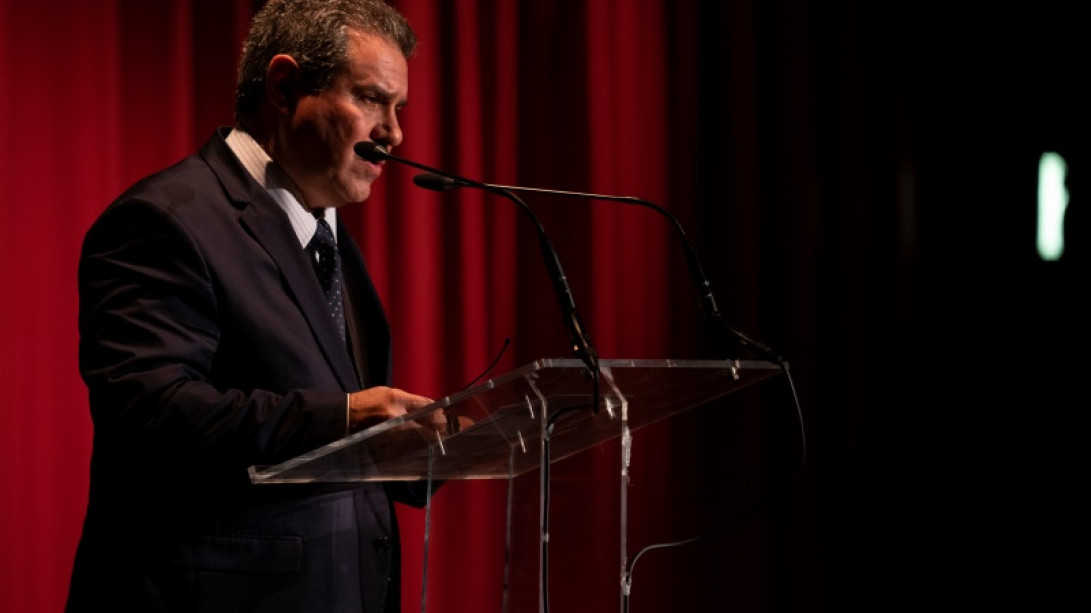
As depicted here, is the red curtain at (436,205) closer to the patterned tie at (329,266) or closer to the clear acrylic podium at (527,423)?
the patterned tie at (329,266)

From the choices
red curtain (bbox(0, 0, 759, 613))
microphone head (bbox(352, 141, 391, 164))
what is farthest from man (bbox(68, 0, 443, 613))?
red curtain (bbox(0, 0, 759, 613))

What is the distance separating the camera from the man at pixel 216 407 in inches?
62.6

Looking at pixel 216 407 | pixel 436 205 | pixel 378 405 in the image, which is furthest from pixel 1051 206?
pixel 216 407

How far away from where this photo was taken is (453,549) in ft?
10.4

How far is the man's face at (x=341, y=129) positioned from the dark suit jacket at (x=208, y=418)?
20 centimetres

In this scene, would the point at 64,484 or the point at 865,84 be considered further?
the point at 865,84

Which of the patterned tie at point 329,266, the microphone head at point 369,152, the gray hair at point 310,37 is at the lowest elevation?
the patterned tie at point 329,266

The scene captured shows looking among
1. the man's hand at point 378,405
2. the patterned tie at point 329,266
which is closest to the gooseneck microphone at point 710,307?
the man's hand at point 378,405

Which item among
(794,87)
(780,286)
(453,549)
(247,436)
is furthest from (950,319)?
(247,436)

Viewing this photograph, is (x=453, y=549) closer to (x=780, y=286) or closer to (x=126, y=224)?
(x=780, y=286)

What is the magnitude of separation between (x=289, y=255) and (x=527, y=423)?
549 mm

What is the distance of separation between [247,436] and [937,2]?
2.83 meters

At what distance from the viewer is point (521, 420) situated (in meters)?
1.48

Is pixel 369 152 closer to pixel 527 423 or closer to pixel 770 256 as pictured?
pixel 527 423
